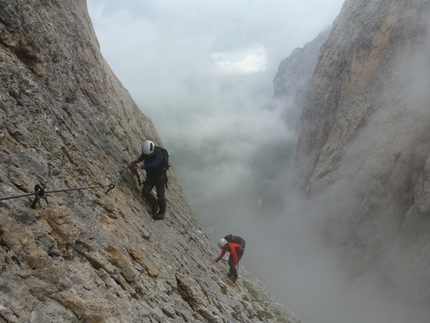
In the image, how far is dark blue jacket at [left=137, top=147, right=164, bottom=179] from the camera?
11492mm

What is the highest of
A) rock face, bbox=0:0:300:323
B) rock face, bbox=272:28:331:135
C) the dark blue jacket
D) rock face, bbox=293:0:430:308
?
rock face, bbox=272:28:331:135

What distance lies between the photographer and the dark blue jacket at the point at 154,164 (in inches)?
452

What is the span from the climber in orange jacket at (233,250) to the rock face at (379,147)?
28394 millimetres

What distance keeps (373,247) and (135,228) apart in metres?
38.8

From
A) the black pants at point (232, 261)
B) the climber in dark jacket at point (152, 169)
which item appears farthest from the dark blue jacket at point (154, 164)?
the black pants at point (232, 261)

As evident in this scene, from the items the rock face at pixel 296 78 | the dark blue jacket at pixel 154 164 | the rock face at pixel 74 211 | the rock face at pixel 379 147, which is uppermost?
the rock face at pixel 296 78

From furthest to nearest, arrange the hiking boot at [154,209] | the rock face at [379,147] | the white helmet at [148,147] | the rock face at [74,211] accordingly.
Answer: the rock face at [379,147] → the hiking boot at [154,209] → the white helmet at [148,147] → the rock face at [74,211]

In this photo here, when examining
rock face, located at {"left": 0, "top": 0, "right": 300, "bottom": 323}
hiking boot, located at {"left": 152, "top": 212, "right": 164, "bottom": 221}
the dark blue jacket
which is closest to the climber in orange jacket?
rock face, located at {"left": 0, "top": 0, "right": 300, "bottom": 323}

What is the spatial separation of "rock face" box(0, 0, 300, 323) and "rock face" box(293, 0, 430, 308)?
29.9 meters

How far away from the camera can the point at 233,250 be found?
15.1 metres

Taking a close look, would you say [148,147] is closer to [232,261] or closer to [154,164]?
[154,164]

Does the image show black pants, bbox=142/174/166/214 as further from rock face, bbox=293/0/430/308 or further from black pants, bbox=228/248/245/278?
rock face, bbox=293/0/430/308

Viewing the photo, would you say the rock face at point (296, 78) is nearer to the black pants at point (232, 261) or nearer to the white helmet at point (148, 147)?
the black pants at point (232, 261)

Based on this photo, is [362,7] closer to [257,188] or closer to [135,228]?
[135,228]
